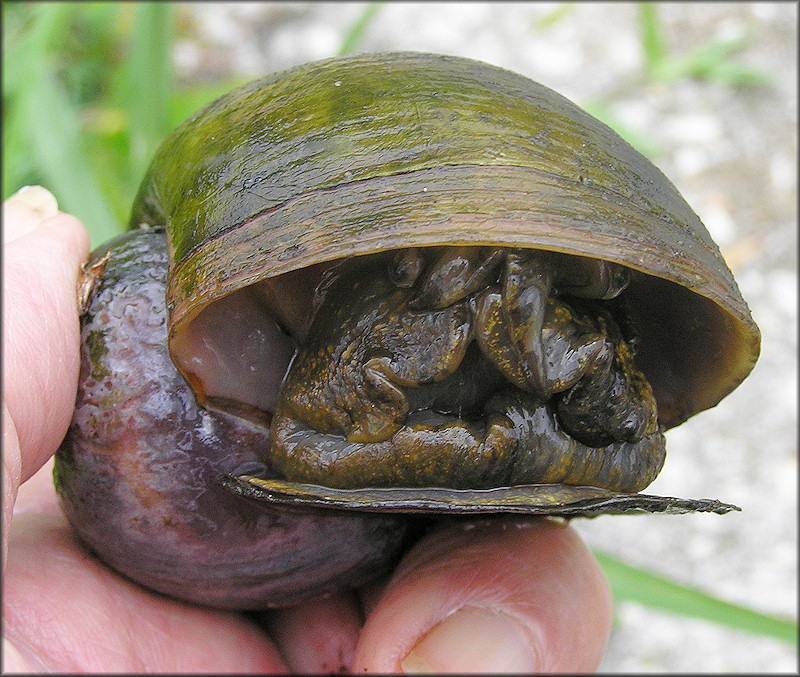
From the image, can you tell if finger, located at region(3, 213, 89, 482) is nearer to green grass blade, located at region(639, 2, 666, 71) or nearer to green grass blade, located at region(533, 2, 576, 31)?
green grass blade, located at region(639, 2, 666, 71)

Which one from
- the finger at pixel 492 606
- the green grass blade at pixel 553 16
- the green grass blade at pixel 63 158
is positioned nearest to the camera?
the finger at pixel 492 606

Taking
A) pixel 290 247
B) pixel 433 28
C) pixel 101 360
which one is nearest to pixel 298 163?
pixel 290 247

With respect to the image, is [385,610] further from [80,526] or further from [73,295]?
[73,295]

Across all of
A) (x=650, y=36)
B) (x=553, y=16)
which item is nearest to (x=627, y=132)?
(x=650, y=36)

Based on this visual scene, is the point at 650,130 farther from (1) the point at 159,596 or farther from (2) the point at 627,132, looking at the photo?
(1) the point at 159,596

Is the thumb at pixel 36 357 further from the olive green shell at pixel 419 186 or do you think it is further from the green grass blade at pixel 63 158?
the green grass blade at pixel 63 158

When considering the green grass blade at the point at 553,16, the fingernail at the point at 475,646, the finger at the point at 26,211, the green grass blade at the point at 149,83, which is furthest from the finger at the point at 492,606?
the green grass blade at the point at 553,16
